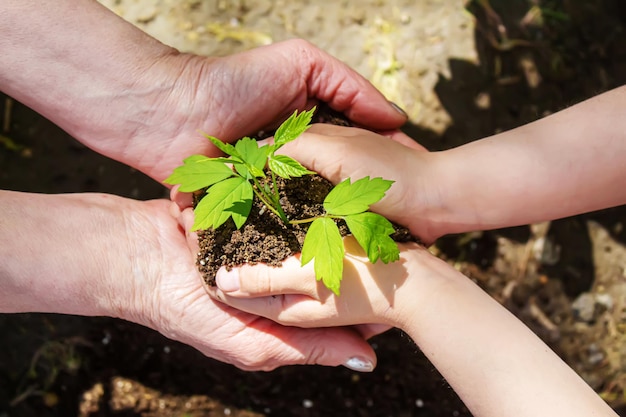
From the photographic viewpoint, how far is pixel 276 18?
292cm

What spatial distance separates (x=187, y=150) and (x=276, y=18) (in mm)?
1059

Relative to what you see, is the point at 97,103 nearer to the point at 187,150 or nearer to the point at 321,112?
the point at 187,150

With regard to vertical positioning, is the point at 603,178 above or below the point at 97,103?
below

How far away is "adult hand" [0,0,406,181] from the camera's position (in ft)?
6.87

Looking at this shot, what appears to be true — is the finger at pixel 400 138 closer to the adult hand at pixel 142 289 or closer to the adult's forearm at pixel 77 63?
the adult hand at pixel 142 289

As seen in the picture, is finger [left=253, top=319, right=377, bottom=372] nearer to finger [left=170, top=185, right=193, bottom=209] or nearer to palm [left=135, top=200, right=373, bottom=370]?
palm [left=135, top=200, right=373, bottom=370]

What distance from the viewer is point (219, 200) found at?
5.47 ft

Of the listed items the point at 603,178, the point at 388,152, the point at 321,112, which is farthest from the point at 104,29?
the point at 603,178

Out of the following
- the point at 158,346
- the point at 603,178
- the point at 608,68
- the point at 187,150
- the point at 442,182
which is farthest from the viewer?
the point at 608,68

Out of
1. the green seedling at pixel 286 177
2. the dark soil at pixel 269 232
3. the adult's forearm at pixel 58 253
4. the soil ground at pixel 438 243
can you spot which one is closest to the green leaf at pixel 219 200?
the green seedling at pixel 286 177

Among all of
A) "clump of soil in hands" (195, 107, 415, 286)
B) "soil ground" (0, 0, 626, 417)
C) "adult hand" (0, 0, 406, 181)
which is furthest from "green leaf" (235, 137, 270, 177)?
"soil ground" (0, 0, 626, 417)

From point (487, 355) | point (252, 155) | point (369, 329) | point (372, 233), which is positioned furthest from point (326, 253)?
point (369, 329)

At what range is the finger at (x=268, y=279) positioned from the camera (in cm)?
191

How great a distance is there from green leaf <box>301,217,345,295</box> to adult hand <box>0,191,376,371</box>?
579 millimetres
